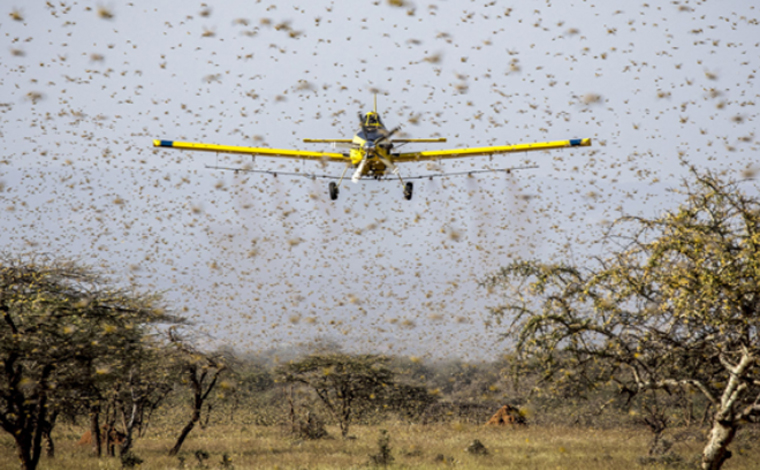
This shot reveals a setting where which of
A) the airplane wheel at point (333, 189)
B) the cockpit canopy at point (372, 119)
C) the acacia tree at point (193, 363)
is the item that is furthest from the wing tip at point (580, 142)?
the acacia tree at point (193, 363)

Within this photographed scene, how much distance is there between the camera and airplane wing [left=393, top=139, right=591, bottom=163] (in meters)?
30.0

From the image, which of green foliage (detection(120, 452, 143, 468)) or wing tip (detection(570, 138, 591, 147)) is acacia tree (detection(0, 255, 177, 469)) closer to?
green foliage (detection(120, 452, 143, 468))

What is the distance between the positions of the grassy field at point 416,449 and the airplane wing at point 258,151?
50.3ft

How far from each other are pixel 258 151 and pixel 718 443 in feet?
86.8

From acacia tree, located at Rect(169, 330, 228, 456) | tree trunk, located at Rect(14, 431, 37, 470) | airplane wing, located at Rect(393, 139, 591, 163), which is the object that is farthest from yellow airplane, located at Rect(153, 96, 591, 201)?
tree trunk, located at Rect(14, 431, 37, 470)

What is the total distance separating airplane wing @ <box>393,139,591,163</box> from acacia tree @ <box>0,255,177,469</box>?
16730 millimetres

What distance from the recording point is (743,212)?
12.2 metres

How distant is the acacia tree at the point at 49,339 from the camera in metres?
16.8

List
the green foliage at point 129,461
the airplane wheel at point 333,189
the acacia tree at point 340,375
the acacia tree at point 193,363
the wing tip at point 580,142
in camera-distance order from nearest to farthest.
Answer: the green foliage at point 129,461, the acacia tree at point 193,363, the wing tip at point 580,142, the airplane wheel at point 333,189, the acacia tree at point 340,375

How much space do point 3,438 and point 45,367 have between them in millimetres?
24296

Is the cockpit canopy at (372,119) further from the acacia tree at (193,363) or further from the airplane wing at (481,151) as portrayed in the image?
the acacia tree at (193,363)

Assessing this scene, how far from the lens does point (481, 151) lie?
32156mm

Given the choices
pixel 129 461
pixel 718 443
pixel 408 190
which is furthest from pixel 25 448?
pixel 408 190

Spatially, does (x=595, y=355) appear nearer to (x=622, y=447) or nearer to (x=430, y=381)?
(x=622, y=447)
